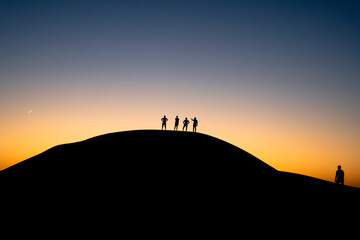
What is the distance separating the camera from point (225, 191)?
17547 mm

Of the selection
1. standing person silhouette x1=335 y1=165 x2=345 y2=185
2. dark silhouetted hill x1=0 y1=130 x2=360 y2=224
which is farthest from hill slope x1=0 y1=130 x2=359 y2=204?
standing person silhouette x1=335 y1=165 x2=345 y2=185

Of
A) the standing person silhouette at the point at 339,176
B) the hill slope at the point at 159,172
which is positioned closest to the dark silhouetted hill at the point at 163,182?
the hill slope at the point at 159,172

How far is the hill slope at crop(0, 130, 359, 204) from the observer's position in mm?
17031

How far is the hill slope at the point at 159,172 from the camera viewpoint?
17.0 m

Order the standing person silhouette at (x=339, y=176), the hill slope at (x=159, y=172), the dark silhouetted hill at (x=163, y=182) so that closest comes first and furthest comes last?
the dark silhouetted hill at (x=163, y=182)
the hill slope at (x=159, y=172)
the standing person silhouette at (x=339, y=176)

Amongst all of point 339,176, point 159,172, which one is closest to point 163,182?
point 159,172

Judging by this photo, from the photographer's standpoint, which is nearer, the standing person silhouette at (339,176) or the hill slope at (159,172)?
the hill slope at (159,172)

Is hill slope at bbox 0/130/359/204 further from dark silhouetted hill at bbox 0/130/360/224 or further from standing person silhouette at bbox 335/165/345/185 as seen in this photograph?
standing person silhouette at bbox 335/165/345/185

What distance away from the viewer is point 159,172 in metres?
18.6

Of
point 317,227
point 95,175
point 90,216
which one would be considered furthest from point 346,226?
point 95,175

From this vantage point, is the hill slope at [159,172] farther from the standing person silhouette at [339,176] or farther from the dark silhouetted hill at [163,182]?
the standing person silhouette at [339,176]

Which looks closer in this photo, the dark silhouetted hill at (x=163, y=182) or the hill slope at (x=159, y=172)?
the dark silhouetted hill at (x=163, y=182)

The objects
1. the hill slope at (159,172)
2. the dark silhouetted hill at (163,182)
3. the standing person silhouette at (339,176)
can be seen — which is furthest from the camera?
the standing person silhouette at (339,176)

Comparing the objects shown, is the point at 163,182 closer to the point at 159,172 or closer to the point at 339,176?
the point at 159,172
